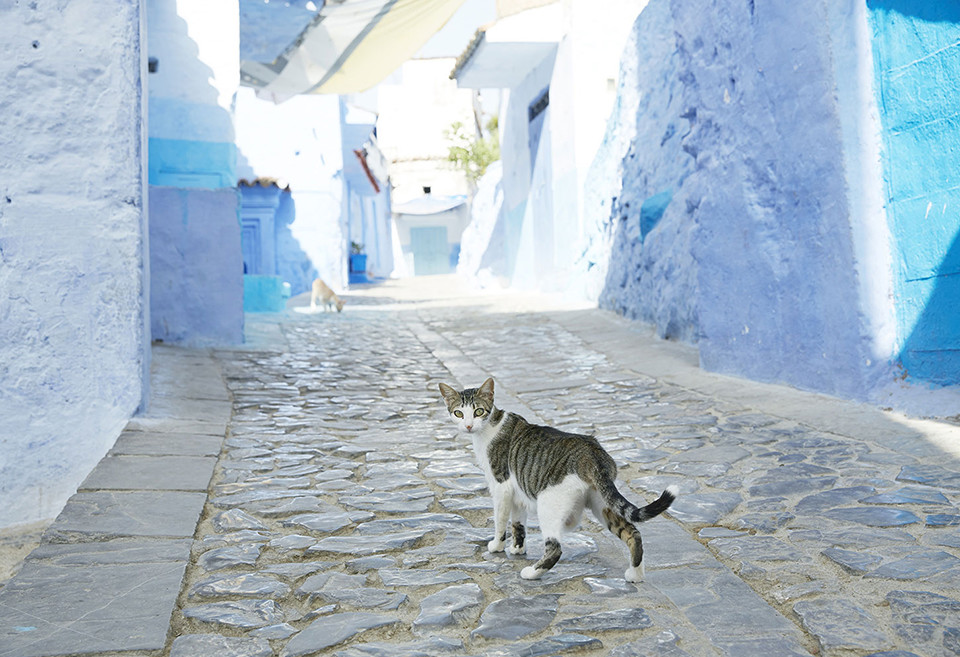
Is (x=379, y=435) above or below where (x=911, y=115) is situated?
below

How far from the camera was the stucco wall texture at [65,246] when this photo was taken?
4680 millimetres

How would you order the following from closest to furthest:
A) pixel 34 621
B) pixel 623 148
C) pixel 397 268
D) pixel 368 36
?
pixel 34 621 → pixel 368 36 → pixel 623 148 → pixel 397 268

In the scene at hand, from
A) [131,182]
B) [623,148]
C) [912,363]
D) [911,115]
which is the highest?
[623,148]

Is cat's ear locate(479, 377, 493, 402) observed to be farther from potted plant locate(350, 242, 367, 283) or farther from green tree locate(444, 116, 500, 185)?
green tree locate(444, 116, 500, 185)

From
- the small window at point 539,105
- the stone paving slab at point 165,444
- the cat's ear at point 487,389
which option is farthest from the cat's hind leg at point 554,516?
the small window at point 539,105

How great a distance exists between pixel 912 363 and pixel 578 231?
8347 millimetres

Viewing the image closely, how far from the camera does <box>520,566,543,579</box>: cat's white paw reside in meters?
2.56

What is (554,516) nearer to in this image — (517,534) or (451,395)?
(517,534)

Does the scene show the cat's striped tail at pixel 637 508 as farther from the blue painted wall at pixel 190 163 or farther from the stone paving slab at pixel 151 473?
the blue painted wall at pixel 190 163

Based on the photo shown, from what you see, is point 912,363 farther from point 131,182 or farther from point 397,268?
point 397,268

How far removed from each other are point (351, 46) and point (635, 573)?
26.9ft

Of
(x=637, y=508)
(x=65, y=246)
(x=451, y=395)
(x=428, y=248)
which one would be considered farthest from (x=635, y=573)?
(x=428, y=248)

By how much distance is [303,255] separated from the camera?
64.5 ft

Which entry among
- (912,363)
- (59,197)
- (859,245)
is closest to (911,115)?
(859,245)
